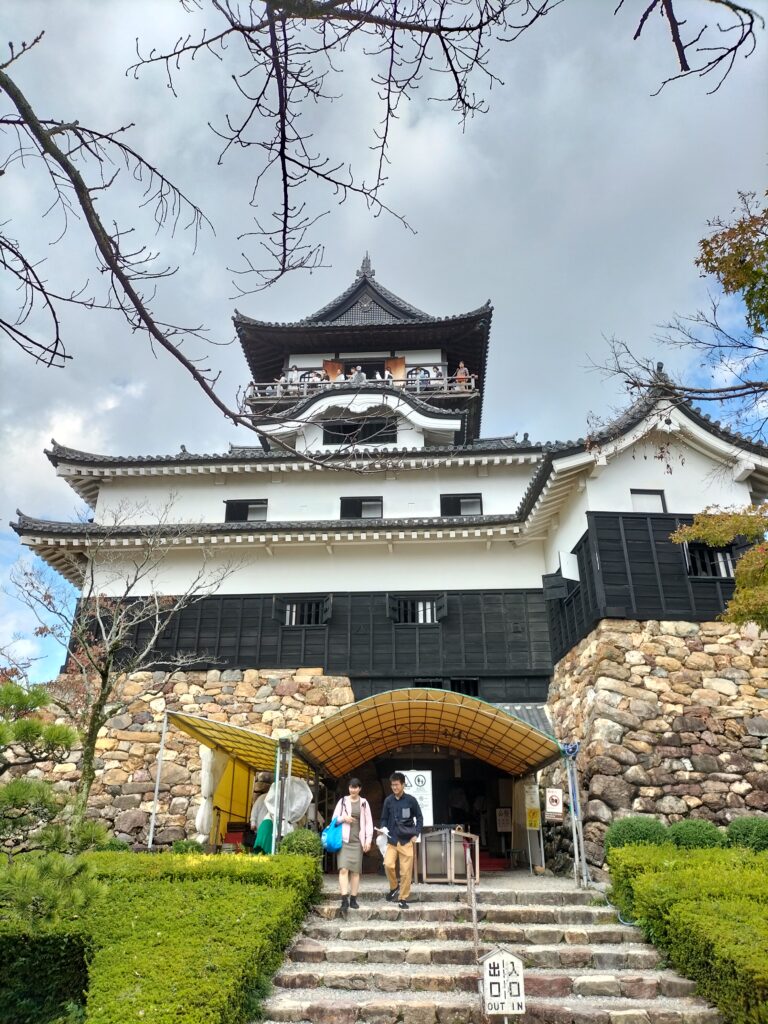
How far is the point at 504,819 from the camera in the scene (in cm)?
Answer: 1677

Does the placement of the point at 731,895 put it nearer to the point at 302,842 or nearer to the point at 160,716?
the point at 302,842

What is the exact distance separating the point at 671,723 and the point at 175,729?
10749mm

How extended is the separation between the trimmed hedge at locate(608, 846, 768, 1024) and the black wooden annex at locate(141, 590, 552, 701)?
A: 21.9ft

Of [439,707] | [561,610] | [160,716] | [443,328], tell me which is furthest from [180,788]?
[443,328]

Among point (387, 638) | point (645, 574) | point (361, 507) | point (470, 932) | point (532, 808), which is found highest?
point (361, 507)

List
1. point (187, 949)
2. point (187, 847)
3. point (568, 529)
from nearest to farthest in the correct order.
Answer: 1. point (187, 949)
2. point (187, 847)
3. point (568, 529)

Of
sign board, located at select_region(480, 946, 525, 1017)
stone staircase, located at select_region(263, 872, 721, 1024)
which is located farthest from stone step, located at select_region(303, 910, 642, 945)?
sign board, located at select_region(480, 946, 525, 1017)

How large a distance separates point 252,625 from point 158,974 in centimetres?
1089

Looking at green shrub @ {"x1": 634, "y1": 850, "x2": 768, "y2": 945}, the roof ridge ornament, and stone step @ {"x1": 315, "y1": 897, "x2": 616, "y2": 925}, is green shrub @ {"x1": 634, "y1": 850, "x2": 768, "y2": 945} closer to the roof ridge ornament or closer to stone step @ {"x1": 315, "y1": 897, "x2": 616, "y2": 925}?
stone step @ {"x1": 315, "y1": 897, "x2": 616, "y2": 925}

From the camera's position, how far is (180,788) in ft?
51.5

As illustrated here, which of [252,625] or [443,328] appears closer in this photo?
[252,625]

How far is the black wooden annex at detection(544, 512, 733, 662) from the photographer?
13469mm

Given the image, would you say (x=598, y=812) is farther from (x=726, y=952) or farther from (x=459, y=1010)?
(x=459, y=1010)

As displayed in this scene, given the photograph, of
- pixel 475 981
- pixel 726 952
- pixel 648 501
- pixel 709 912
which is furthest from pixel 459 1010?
pixel 648 501
